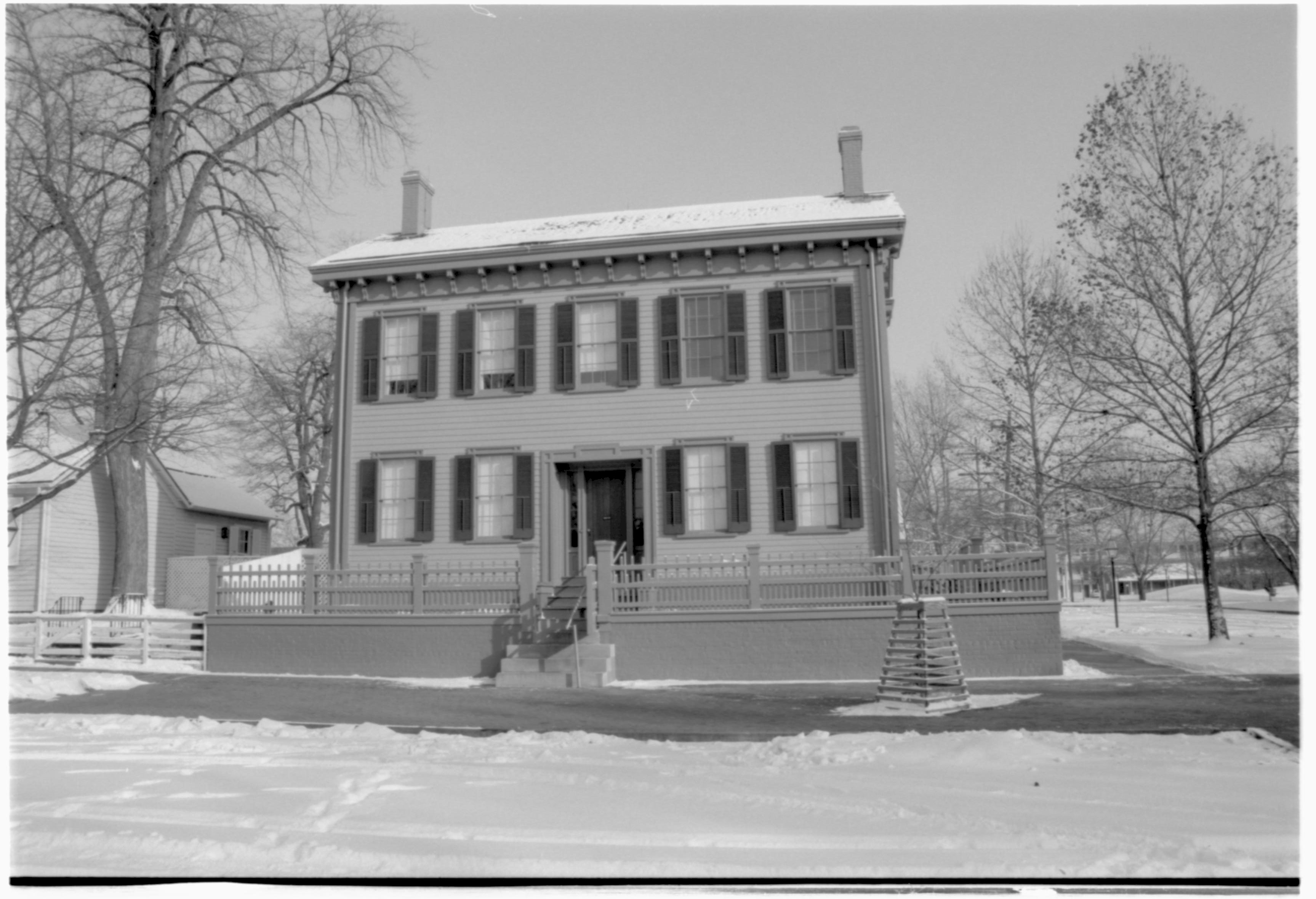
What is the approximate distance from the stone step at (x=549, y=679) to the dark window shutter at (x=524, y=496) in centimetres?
319

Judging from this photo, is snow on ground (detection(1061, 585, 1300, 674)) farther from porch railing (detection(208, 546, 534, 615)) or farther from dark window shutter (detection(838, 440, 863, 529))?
porch railing (detection(208, 546, 534, 615))

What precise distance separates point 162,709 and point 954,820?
723 cm

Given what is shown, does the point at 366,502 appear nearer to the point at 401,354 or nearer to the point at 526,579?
the point at 401,354

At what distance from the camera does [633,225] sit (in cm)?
1479

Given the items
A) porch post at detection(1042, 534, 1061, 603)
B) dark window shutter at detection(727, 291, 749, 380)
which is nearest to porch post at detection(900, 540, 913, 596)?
porch post at detection(1042, 534, 1061, 603)

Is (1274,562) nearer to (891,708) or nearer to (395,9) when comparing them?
(891,708)

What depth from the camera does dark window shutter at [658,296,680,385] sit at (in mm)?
14141

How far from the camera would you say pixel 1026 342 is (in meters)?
16.1

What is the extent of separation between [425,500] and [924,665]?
821cm

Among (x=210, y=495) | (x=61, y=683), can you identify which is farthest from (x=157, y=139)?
(x=210, y=495)

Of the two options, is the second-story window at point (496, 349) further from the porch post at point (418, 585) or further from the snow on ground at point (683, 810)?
the snow on ground at point (683, 810)

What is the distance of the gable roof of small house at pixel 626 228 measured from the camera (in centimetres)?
1376

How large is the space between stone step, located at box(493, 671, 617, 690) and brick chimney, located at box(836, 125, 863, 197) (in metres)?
8.02

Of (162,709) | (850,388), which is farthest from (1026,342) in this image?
(162,709)
